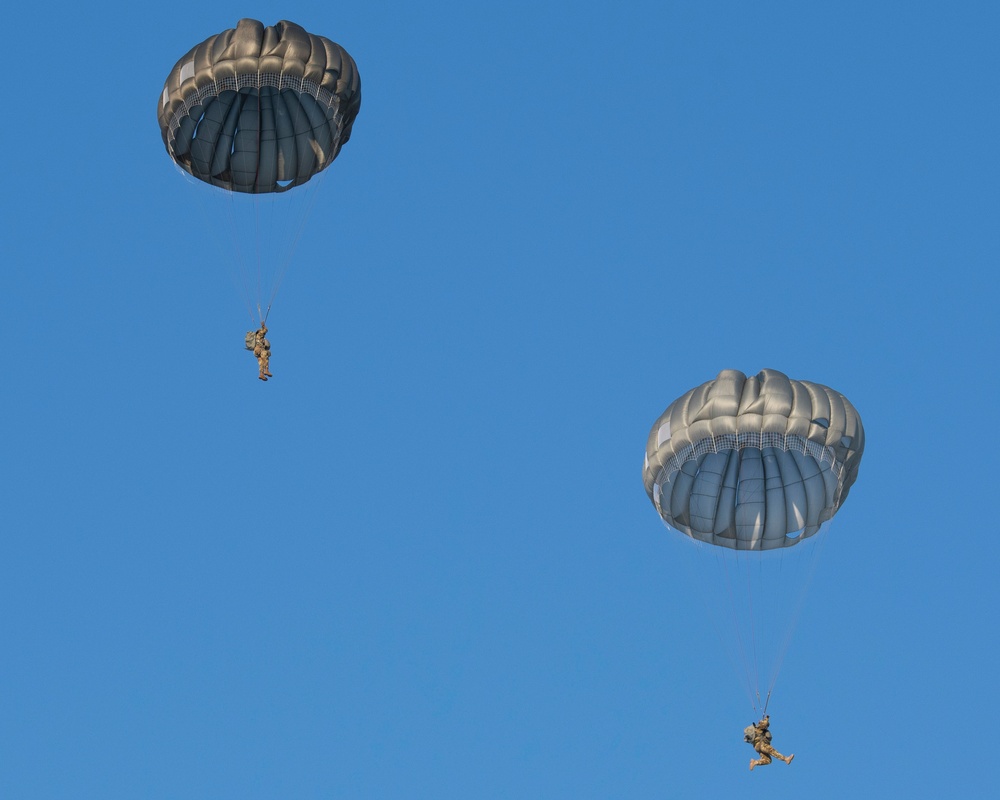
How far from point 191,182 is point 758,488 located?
1405 cm

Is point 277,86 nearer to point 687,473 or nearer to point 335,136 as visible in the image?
point 335,136

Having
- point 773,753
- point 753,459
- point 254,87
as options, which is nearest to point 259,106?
point 254,87

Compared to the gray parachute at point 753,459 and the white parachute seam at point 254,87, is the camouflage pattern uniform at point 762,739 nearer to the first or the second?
the gray parachute at point 753,459

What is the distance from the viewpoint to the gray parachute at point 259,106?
5125 cm

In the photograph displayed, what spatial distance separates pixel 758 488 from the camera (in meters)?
49.5

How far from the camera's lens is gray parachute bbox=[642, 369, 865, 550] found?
→ 4778cm

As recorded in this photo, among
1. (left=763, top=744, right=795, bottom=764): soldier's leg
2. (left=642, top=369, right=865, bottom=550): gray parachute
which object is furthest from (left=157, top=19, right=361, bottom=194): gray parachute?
(left=763, top=744, right=795, bottom=764): soldier's leg

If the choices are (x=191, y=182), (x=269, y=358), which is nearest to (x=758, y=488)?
(x=269, y=358)

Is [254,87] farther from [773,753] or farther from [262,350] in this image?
[773,753]

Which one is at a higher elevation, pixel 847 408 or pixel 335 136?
pixel 335 136

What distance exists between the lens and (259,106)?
174 ft

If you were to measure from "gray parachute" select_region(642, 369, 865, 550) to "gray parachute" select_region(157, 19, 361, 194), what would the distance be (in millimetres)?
10007

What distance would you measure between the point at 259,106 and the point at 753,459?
13.0 meters

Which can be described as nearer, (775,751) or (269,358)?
(775,751)
